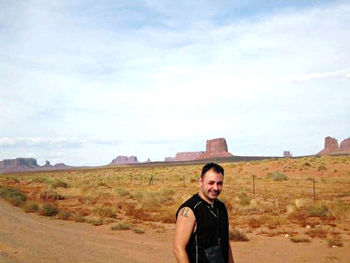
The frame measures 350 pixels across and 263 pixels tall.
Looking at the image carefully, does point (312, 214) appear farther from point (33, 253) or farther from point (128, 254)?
point (33, 253)

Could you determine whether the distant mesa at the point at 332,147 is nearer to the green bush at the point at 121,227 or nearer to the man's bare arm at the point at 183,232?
the green bush at the point at 121,227

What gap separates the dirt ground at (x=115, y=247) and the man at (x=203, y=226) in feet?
21.7

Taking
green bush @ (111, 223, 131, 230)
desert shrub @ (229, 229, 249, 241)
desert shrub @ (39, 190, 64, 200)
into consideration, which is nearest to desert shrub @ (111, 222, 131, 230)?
green bush @ (111, 223, 131, 230)

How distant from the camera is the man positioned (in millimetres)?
3514

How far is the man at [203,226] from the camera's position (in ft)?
11.5

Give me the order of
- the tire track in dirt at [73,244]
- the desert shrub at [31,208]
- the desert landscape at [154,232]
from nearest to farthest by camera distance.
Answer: the tire track in dirt at [73,244] < the desert landscape at [154,232] < the desert shrub at [31,208]

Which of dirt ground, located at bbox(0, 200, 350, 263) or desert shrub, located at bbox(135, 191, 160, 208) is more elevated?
desert shrub, located at bbox(135, 191, 160, 208)

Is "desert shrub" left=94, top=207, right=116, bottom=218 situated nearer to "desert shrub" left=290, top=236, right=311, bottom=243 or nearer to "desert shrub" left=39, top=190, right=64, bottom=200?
"desert shrub" left=290, top=236, right=311, bottom=243

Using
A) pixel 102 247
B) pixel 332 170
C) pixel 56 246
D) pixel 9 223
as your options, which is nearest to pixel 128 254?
pixel 102 247

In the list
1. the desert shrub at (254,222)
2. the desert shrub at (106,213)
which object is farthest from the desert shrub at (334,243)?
the desert shrub at (106,213)

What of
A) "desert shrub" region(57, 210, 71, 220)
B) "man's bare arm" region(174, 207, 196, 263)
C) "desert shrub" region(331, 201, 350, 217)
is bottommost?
"desert shrub" region(57, 210, 71, 220)

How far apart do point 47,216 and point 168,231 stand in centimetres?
659

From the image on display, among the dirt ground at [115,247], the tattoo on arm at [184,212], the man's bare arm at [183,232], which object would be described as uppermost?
the tattoo on arm at [184,212]

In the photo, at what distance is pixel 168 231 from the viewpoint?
14273mm
